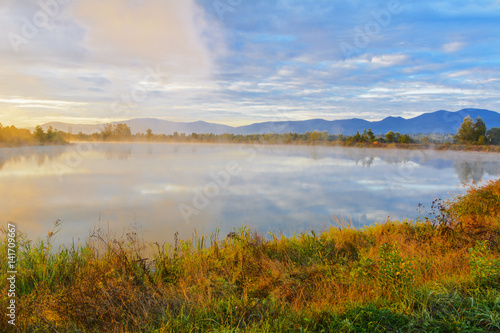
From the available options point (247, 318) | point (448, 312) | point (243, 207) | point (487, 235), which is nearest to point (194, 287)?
point (247, 318)

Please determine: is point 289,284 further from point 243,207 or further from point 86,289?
point 243,207

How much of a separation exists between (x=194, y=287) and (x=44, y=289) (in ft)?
8.31

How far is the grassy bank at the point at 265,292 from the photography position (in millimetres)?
3572

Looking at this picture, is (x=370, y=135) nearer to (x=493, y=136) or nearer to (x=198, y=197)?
(x=493, y=136)

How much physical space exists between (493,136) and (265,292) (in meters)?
48.5

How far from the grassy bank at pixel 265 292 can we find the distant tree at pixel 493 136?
42822mm

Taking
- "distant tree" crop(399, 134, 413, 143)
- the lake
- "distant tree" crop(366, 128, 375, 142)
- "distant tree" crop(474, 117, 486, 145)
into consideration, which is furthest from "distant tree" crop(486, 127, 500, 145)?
the lake

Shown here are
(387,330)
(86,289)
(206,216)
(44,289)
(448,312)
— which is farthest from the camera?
(206,216)

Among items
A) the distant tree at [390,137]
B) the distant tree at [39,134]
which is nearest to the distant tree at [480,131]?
the distant tree at [390,137]

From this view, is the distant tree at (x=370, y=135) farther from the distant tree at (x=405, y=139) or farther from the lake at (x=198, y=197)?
the lake at (x=198, y=197)

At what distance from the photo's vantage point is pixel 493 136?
41469 millimetres

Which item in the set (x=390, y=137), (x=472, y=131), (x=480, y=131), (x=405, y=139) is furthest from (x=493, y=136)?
(x=390, y=137)

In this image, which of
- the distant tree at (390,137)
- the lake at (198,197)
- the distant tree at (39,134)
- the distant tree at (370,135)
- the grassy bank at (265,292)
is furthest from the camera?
the distant tree at (370,135)

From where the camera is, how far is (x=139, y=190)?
53.9 ft
